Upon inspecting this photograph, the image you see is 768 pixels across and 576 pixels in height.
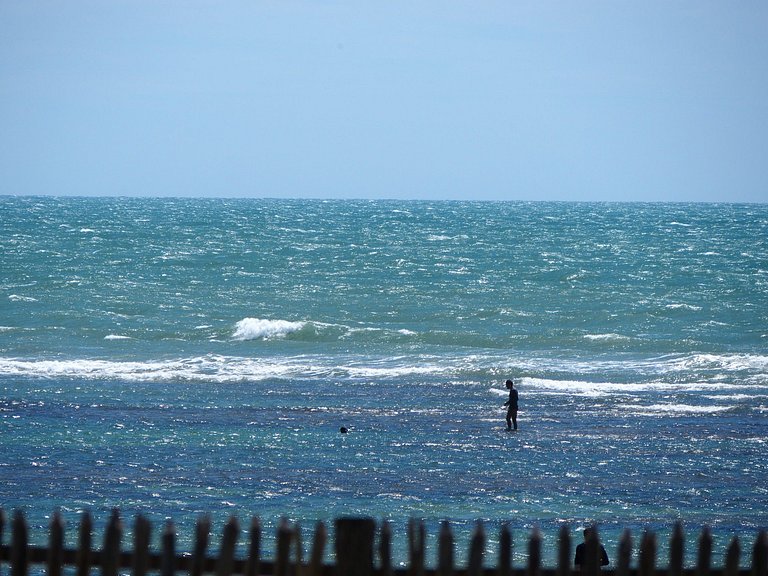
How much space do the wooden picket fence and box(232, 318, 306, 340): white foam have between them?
28403mm

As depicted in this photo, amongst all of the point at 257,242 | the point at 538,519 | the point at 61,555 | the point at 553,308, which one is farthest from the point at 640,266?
the point at 61,555

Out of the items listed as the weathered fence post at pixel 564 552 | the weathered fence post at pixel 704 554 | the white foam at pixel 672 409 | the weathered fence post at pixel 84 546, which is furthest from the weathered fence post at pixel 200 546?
the white foam at pixel 672 409

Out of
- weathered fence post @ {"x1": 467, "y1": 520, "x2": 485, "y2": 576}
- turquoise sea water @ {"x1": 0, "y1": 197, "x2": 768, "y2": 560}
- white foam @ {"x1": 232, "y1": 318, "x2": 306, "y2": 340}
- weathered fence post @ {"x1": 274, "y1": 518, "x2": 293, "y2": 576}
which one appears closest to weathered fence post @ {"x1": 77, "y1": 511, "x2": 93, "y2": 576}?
weathered fence post @ {"x1": 274, "y1": 518, "x2": 293, "y2": 576}

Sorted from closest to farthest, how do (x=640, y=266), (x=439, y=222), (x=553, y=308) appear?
(x=553, y=308)
(x=640, y=266)
(x=439, y=222)

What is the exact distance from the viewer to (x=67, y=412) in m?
20.4

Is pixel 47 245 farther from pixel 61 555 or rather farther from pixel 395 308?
pixel 61 555

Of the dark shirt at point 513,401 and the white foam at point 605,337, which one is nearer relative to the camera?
the dark shirt at point 513,401

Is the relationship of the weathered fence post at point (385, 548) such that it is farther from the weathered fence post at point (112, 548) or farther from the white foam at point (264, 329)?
the white foam at point (264, 329)

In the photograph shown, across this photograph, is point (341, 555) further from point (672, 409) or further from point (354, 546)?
point (672, 409)

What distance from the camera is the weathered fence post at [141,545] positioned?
5.53 meters

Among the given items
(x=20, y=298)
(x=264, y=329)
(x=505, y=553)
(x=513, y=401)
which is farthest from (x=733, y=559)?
(x=20, y=298)

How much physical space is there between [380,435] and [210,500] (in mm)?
4911

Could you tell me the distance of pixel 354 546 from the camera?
581 cm

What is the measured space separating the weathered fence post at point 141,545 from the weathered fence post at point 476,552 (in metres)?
1.69
